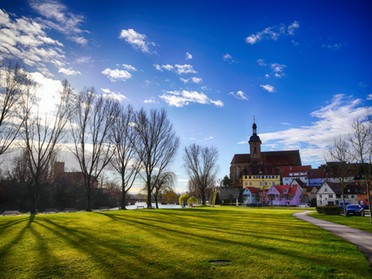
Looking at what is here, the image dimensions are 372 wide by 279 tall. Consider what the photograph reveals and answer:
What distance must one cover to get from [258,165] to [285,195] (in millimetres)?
25993

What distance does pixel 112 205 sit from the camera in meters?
105

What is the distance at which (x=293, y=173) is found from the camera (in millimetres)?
113312

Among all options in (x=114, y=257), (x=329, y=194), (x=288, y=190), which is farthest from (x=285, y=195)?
(x=114, y=257)

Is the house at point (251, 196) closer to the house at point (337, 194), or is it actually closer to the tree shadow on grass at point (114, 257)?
the house at point (337, 194)

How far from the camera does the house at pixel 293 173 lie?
111 metres

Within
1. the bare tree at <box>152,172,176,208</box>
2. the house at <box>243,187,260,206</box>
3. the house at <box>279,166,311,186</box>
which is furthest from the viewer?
the house at <box>279,166,311,186</box>

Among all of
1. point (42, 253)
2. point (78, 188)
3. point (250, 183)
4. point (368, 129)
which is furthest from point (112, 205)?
point (42, 253)

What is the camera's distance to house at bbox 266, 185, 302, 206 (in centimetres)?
8356

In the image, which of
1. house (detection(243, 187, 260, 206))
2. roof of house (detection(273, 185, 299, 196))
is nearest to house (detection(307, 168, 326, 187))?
roof of house (detection(273, 185, 299, 196))

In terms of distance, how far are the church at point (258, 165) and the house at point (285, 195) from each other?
1368cm

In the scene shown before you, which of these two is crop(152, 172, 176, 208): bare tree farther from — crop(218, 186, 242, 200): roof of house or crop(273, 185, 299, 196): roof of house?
crop(273, 185, 299, 196): roof of house

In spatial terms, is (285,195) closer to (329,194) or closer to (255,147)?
(329,194)

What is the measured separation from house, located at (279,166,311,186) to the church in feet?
7.75

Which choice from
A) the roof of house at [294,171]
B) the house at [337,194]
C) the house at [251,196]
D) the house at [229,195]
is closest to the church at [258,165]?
the roof of house at [294,171]
